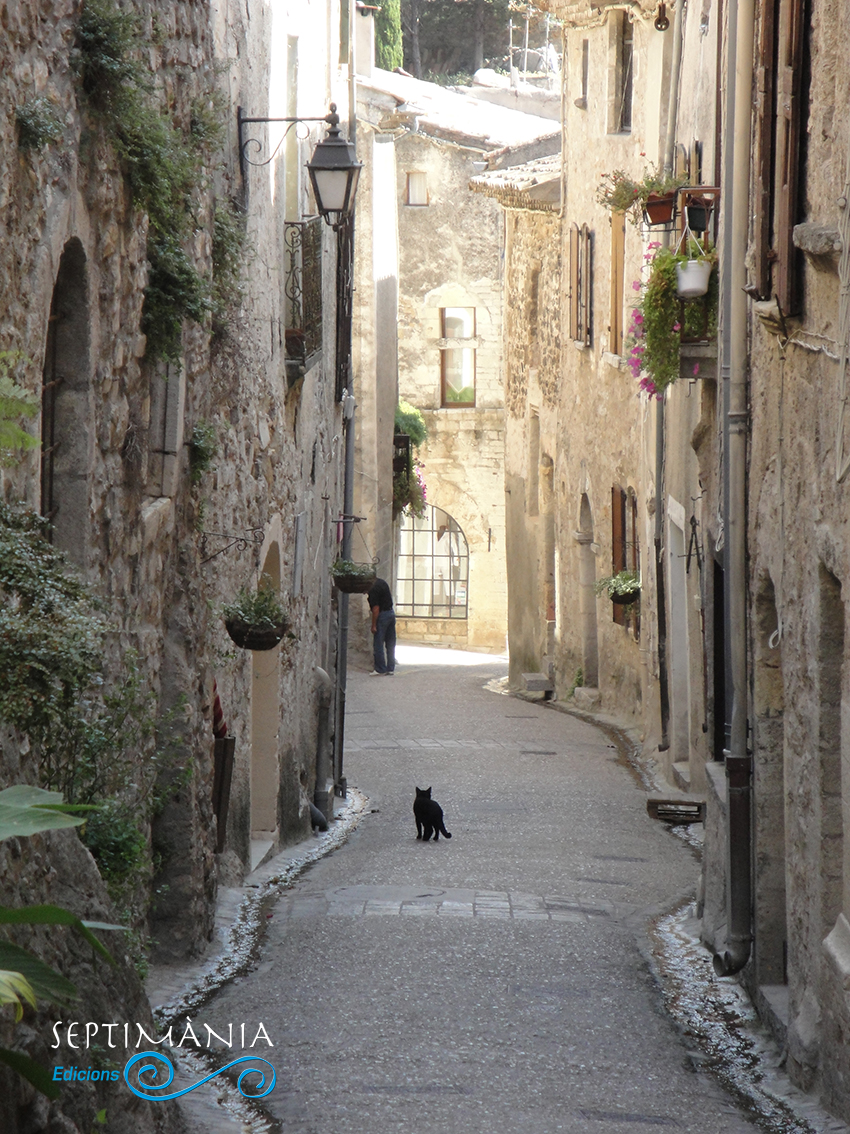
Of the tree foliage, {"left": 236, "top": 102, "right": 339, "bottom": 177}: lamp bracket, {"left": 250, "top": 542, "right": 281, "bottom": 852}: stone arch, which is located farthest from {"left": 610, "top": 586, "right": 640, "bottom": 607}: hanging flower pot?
the tree foliage

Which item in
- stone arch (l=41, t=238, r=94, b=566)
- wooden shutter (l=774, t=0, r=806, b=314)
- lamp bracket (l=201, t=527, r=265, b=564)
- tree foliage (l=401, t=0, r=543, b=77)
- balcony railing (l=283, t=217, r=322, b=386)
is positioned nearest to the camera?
stone arch (l=41, t=238, r=94, b=566)

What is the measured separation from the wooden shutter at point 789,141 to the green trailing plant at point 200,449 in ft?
9.60

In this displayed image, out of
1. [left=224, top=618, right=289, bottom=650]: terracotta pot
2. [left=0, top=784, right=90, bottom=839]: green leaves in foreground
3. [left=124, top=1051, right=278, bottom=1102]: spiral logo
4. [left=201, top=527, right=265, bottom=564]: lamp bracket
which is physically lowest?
[left=124, top=1051, right=278, bottom=1102]: spiral logo

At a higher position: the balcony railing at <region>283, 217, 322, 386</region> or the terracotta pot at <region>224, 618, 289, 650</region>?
the balcony railing at <region>283, 217, 322, 386</region>

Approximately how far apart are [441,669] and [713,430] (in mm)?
16361

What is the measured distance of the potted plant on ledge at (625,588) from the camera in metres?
15.9

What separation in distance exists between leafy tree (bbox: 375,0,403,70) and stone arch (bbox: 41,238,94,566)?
3410 centimetres

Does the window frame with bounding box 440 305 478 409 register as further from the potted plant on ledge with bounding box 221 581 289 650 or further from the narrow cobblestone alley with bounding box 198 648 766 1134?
the potted plant on ledge with bounding box 221 581 289 650

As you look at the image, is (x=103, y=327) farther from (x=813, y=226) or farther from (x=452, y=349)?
(x=452, y=349)

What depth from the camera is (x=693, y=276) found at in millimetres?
8578

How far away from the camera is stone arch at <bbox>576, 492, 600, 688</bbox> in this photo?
19.6m

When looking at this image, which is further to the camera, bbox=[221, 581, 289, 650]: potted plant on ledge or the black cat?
the black cat

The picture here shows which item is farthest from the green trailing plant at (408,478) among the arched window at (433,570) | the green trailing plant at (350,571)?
the green trailing plant at (350,571)

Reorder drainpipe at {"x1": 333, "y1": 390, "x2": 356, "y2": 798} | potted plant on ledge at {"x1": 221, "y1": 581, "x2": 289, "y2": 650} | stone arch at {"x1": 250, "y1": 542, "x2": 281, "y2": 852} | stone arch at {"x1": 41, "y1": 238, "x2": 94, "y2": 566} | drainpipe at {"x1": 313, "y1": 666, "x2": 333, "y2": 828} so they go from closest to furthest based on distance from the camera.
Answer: stone arch at {"x1": 41, "y1": 238, "x2": 94, "y2": 566} < potted plant on ledge at {"x1": 221, "y1": 581, "x2": 289, "y2": 650} < stone arch at {"x1": 250, "y1": 542, "x2": 281, "y2": 852} < drainpipe at {"x1": 313, "y1": 666, "x2": 333, "y2": 828} < drainpipe at {"x1": 333, "y1": 390, "x2": 356, "y2": 798}
